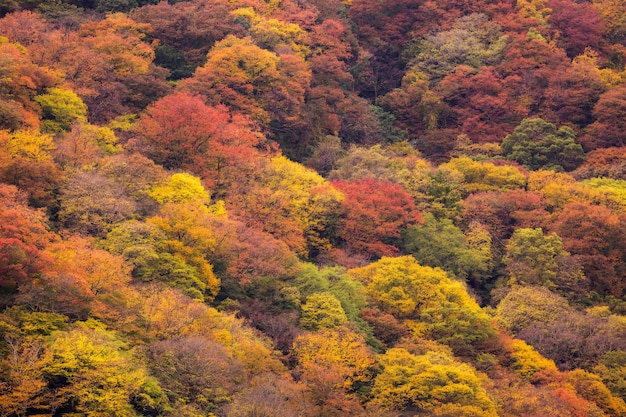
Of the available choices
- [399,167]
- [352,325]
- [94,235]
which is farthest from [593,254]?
[94,235]

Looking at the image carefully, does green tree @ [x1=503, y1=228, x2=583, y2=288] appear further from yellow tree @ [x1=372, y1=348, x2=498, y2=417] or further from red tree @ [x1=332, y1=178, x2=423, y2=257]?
yellow tree @ [x1=372, y1=348, x2=498, y2=417]

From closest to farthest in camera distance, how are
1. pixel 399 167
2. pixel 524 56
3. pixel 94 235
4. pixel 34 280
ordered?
pixel 34 280 → pixel 94 235 → pixel 399 167 → pixel 524 56

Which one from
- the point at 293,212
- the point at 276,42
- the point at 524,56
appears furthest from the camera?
the point at 524,56

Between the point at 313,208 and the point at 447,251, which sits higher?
the point at 313,208

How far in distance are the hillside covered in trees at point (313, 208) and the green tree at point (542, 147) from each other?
157 millimetres

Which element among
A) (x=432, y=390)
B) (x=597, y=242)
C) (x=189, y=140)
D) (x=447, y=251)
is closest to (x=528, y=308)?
(x=447, y=251)

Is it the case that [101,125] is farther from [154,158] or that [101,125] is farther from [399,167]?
[399,167]

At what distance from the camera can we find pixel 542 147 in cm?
7638

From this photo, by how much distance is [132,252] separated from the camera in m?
47.8

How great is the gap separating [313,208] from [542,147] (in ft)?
72.6

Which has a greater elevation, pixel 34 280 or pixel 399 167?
pixel 34 280

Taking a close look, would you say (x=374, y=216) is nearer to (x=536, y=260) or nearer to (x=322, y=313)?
(x=536, y=260)

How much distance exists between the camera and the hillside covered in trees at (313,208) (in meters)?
41.9

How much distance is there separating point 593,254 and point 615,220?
2.36 metres
